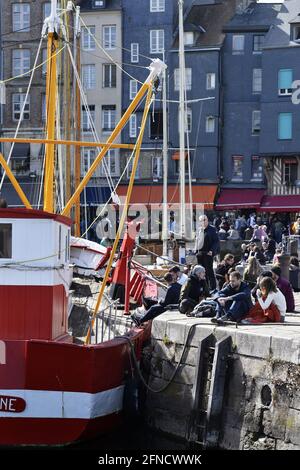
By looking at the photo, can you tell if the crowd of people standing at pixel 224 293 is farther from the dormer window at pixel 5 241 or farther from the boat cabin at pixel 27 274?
the dormer window at pixel 5 241

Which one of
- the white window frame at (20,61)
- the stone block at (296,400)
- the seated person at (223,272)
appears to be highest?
the white window frame at (20,61)

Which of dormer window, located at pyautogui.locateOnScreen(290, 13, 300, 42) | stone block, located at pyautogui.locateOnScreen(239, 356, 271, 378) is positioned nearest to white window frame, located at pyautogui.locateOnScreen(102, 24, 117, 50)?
dormer window, located at pyautogui.locateOnScreen(290, 13, 300, 42)

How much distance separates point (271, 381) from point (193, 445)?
184cm

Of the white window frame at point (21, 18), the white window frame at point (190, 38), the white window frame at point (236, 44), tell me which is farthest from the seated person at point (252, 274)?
the white window frame at point (21, 18)

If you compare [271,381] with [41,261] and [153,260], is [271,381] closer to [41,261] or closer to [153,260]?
[41,261]

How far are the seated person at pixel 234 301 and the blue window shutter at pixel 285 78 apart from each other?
37.9m

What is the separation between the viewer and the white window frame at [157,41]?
5535cm

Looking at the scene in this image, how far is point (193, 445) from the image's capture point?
14109 millimetres

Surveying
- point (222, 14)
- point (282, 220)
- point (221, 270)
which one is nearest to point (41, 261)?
point (221, 270)

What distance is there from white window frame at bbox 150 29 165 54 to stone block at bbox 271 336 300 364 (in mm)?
43983

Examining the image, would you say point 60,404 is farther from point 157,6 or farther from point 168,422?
point 157,6

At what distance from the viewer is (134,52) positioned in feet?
184

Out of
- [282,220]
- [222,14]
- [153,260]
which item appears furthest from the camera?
[222,14]
